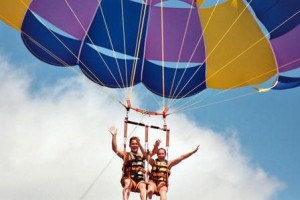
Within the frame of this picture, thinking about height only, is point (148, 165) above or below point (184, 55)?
below

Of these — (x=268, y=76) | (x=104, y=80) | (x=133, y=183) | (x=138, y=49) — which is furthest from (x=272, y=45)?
(x=133, y=183)

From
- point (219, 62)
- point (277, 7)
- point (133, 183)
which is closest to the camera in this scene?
point (133, 183)

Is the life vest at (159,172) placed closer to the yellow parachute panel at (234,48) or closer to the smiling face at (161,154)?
the smiling face at (161,154)

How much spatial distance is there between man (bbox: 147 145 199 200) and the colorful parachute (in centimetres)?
178

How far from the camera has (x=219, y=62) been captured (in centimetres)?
968

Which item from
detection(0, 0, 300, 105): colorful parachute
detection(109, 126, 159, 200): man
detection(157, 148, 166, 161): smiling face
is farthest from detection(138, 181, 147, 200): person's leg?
detection(0, 0, 300, 105): colorful parachute

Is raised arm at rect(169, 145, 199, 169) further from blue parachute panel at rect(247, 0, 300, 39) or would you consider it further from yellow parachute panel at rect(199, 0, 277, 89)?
blue parachute panel at rect(247, 0, 300, 39)

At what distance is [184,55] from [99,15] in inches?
58.7

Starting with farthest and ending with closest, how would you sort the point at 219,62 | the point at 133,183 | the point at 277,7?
the point at 219,62 → the point at 277,7 → the point at 133,183

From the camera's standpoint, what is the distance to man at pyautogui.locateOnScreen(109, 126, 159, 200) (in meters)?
7.69

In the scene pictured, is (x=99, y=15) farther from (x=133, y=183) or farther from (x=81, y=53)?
(x=133, y=183)

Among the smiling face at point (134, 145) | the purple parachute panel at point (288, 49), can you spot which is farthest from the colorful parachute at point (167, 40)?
the smiling face at point (134, 145)

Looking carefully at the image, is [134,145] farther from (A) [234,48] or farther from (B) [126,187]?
(A) [234,48]

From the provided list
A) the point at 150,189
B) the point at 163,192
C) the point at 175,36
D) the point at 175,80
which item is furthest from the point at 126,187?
the point at 175,36
